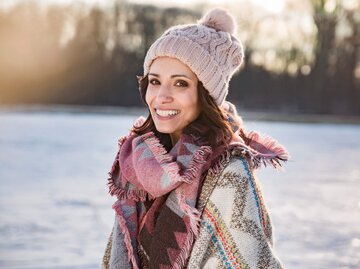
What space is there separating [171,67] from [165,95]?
0.08 metres

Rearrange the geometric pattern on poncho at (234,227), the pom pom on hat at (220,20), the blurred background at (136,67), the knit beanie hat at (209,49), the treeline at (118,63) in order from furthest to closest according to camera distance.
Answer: the treeline at (118,63), the blurred background at (136,67), the pom pom on hat at (220,20), the knit beanie hat at (209,49), the geometric pattern on poncho at (234,227)

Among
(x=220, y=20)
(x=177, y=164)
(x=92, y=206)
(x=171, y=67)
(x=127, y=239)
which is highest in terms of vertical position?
(x=220, y=20)

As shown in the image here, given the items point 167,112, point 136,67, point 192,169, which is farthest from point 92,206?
point 136,67

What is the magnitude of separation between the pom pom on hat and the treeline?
89.5 ft

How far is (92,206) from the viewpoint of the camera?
232 inches

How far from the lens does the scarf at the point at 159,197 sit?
6.22 ft

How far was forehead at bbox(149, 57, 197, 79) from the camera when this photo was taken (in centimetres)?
199

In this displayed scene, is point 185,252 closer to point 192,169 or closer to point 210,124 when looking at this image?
point 192,169

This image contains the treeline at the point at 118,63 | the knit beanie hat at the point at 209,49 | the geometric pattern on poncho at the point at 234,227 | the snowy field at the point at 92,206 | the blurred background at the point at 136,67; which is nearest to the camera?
the geometric pattern on poncho at the point at 234,227

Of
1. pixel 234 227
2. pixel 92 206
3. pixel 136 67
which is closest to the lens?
pixel 234 227

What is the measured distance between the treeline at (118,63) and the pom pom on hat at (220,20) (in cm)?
2727

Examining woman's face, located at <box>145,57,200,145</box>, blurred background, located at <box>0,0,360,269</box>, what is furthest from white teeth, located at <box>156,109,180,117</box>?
blurred background, located at <box>0,0,360,269</box>

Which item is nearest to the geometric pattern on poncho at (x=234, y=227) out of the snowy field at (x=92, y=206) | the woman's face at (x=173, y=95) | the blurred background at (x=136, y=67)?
the woman's face at (x=173, y=95)

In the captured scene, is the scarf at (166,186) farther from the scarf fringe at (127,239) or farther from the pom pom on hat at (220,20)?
the pom pom on hat at (220,20)
